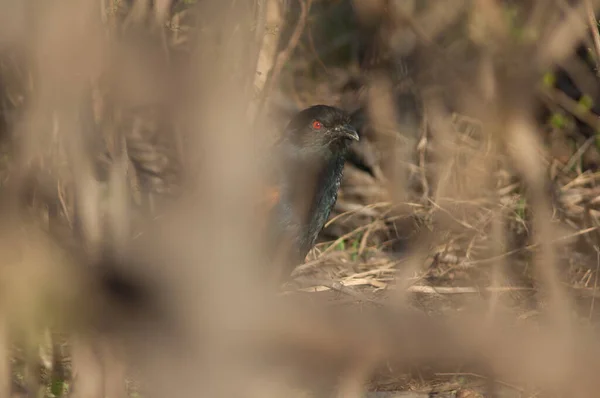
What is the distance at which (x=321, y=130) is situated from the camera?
564 cm

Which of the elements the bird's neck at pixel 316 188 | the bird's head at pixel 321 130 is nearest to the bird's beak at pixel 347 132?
the bird's head at pixel 321 130

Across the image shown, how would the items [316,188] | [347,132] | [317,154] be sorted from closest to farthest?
1. [316,188]
2. [317,154]
3. [347,132]

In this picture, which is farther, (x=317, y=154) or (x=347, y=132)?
(x=347, y=132)

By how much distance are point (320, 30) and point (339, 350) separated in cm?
711

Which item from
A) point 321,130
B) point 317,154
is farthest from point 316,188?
point 321,130

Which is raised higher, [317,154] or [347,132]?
[347,132]

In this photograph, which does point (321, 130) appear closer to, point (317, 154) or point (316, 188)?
point (317, 154)

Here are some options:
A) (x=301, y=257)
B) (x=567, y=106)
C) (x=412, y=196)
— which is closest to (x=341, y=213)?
(x=412, y=196)

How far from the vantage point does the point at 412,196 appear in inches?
252

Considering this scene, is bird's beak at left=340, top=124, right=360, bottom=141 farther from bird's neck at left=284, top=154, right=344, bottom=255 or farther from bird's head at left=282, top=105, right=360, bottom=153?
bird's neck at left=284, top=154, right=344, bottom=255

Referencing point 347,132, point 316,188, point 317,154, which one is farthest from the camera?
point 347,132

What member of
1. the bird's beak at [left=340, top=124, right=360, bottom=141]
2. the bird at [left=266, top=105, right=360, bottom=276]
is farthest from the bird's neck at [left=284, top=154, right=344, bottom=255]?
the bird's beak at [left=340, top=124, right=360, bottom=141]

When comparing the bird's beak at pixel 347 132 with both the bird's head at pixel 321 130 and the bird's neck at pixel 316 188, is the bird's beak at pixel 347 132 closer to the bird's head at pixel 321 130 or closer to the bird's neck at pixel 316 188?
the bird's head at pixel 321 130

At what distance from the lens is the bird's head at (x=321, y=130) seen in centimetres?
561
